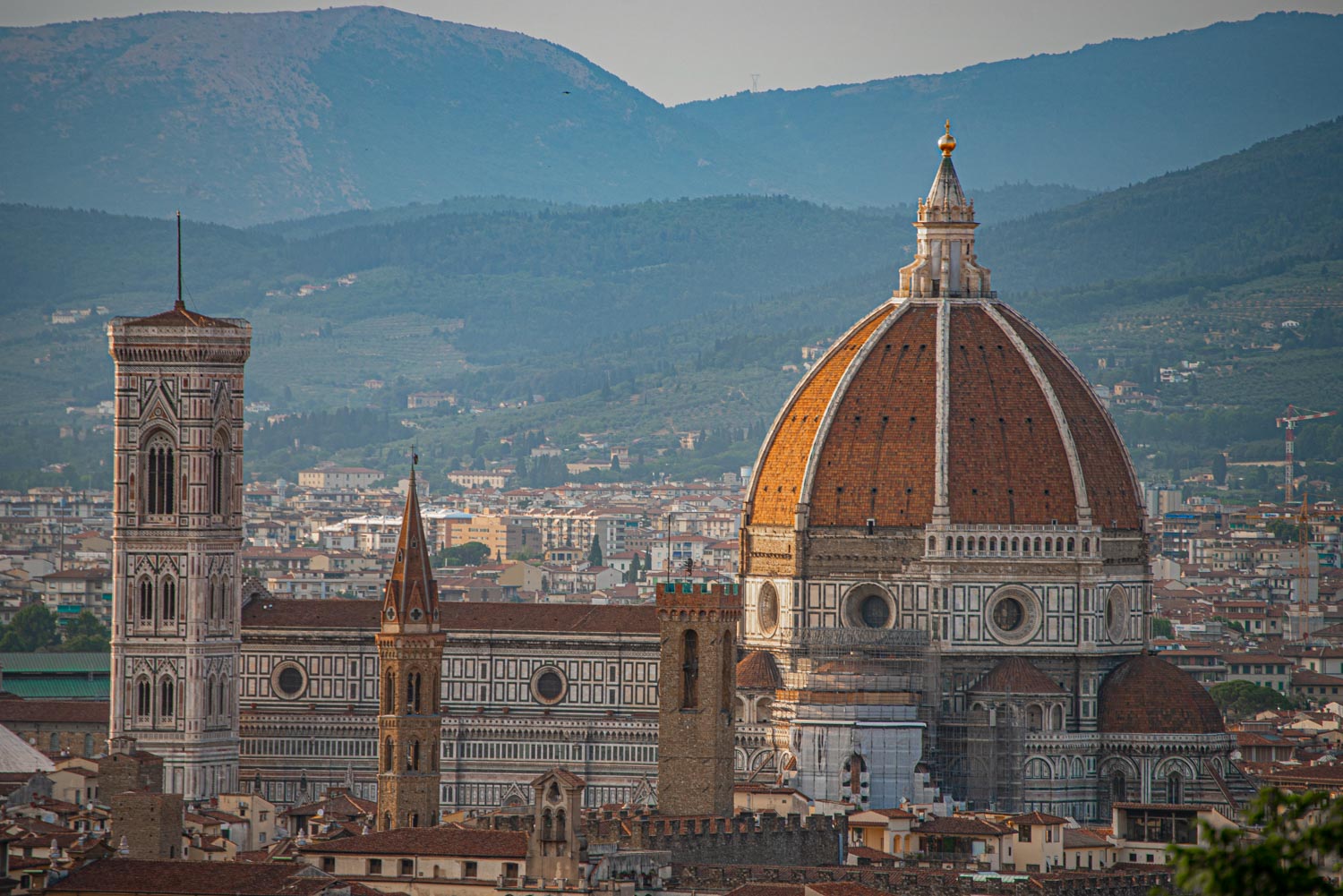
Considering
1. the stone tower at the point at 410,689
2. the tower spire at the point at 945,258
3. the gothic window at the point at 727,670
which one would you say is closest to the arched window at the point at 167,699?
the stone tower at the point at 410,689

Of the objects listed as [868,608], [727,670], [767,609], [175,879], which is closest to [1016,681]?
[868,608]

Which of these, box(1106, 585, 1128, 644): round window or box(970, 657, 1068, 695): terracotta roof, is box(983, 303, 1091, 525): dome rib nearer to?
box(1106, 585, 1128, 644): round window

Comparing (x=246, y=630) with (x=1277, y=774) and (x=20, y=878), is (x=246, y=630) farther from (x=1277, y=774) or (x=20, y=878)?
(x=20, y=878)

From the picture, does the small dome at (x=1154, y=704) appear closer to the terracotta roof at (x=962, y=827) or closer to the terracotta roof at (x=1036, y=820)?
the terracotta roof at (x=1036, y=820)

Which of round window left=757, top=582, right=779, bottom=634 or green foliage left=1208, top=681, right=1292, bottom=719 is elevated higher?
round window left=757, top=582, right=779, bottom=634

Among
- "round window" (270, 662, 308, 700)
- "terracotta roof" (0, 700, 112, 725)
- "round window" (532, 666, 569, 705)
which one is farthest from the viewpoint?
"terracotta roof" (0, 700, 112, 725)

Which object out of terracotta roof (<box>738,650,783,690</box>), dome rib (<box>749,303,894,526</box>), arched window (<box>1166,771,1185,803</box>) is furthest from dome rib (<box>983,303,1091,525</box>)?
terracotta roof (<box>738,650,783,690</box>)

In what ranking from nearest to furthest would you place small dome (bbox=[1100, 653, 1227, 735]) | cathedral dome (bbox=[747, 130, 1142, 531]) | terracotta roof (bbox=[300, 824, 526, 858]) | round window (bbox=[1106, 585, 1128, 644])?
terracotta roof (bbox=[300, 824, 526, 858]), small dome (bbox=[1100, 653, 1227, 735]), cathedral dome (bbox=[747, 130, 1142, 531]), round window (bbox=[1106, 585, 1128, 644])
